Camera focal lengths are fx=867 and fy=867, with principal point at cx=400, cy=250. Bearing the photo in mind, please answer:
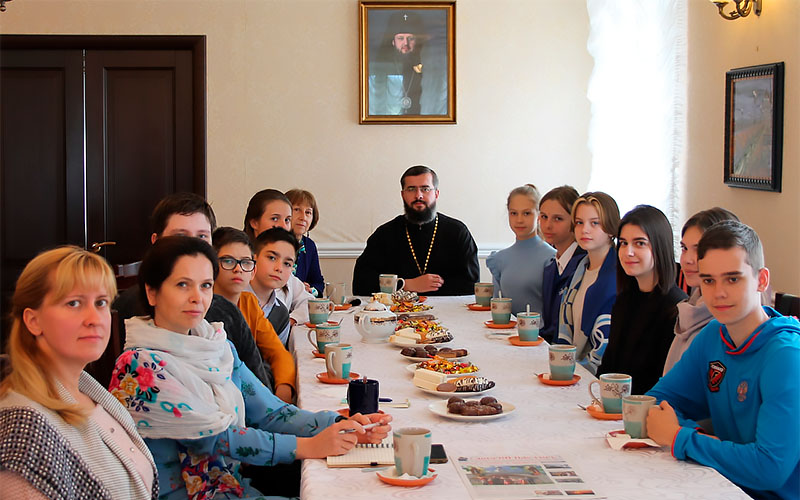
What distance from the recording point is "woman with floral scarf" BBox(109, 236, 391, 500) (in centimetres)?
185

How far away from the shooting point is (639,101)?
5.06 meters

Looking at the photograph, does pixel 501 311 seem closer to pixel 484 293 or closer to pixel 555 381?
pixel 484 293

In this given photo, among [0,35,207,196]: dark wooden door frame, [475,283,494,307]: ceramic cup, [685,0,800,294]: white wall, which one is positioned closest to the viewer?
[685,0,800,294]: white wall

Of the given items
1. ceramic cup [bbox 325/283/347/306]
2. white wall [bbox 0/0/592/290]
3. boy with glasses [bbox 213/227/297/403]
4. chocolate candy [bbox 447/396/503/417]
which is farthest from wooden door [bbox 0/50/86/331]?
chocolate candy [bbox 447/396/503/417]

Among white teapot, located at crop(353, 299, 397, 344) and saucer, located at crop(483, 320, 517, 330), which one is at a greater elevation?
white teapot, located at crop(353, 299, 397, 344)

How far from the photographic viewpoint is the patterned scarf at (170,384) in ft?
6.07

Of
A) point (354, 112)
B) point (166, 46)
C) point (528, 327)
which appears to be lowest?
point (528, 327)

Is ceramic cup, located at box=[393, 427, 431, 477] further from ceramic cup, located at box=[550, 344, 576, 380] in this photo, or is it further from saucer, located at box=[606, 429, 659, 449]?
ceramic cup, located at box=[550, 344, 576, 380]

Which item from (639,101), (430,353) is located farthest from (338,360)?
(639,101)

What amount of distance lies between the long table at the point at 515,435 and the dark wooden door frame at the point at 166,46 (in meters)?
2.99

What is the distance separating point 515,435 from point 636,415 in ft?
0.87

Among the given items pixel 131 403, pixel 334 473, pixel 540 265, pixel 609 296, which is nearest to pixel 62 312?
pixel 131 403

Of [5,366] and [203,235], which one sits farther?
[203,235]

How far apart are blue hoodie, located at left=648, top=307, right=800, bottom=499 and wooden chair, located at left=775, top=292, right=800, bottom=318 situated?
22.8 inches
